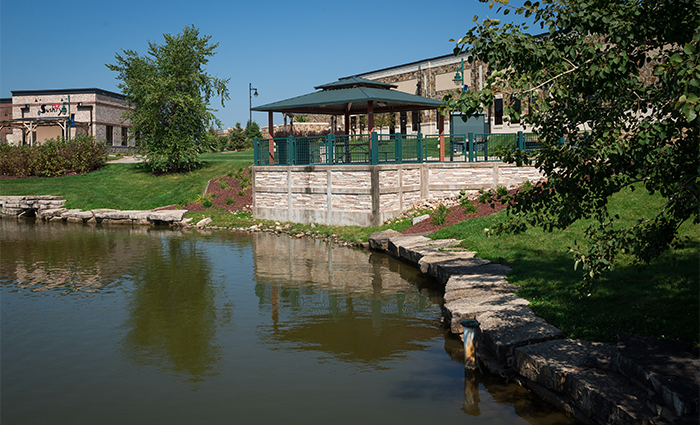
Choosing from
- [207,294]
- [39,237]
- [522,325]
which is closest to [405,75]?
[39,237]

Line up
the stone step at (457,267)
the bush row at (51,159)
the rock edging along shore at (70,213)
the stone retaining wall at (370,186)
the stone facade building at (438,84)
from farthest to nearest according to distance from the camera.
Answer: the stone facade building at (438,84), the bush row at (51,159), the rock edging along shore at (70,213), the stone retaining wall at (370,186), the stone step at (457,267)

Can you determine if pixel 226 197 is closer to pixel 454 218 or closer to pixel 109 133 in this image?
pixel 454 218

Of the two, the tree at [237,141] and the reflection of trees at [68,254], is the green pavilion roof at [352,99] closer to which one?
the reflection of trees at [68,254]

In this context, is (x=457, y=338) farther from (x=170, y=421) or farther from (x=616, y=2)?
(x=616, y=2)

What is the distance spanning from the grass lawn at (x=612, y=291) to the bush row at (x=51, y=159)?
102ft

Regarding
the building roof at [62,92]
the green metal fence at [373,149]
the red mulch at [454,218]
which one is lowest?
the red mulch at [454,218]

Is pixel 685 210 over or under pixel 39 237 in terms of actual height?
over

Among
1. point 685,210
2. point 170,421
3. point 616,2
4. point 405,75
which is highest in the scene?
point 405,75

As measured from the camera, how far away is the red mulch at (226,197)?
993 inches

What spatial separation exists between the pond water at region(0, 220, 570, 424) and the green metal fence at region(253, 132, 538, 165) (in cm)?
636

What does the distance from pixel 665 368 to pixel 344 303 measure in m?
6.33

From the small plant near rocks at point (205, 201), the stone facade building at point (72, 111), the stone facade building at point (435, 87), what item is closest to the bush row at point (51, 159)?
the stone facade building at point (435, 87)

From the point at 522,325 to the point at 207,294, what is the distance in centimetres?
678

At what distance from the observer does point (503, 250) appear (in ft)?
41.0
